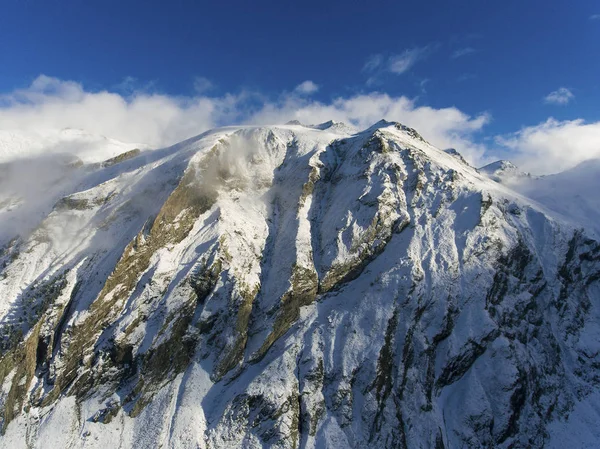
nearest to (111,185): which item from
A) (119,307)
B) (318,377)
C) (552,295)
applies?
(119,307)

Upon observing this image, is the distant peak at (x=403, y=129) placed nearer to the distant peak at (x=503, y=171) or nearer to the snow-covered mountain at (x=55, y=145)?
the distant peak at (x=503, y=171)

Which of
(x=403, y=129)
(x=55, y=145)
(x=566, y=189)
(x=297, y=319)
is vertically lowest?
(x=297, y=319)

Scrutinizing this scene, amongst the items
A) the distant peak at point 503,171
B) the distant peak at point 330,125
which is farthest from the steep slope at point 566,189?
the distant peak at point 330,125

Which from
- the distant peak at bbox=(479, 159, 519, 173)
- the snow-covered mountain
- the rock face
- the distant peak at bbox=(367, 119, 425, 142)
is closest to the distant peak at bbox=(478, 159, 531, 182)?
the distant peak at bbox=(479, 159, 519, 173)

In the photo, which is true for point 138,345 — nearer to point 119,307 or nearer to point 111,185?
point 119,307

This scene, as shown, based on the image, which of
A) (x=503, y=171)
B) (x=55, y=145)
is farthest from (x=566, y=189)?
(x=55, y=145)

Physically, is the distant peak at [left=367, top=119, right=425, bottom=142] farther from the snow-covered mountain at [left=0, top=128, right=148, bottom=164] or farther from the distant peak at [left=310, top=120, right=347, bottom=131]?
the snow-covered mountain at [left=0, top=128, right=148, bottom=164]

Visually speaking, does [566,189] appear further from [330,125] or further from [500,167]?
[330,125]

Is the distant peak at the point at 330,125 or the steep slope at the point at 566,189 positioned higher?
the distant peak at the point at 330,125
